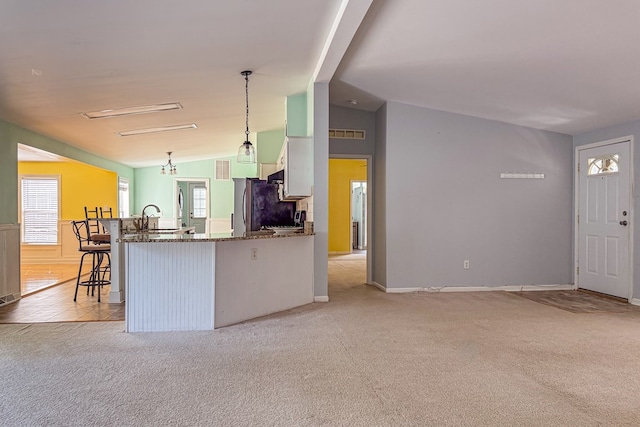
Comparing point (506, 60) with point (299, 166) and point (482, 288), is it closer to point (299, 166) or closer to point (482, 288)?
point (299, 166)

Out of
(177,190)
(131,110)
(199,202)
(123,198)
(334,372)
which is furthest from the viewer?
(199,202)

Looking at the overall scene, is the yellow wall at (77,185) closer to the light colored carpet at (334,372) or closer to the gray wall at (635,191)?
the light colored carpet at (334,372)

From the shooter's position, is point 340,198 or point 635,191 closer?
point 635,191

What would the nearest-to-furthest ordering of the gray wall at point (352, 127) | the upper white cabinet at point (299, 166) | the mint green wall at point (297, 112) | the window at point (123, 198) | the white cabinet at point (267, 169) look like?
the upper white cabinet at point (299, 166) < the mint green wall at point (297, 112) < the gray wall at point (352, 127) < the white cabinet at point (267, 169) < the window at point (123, 198)

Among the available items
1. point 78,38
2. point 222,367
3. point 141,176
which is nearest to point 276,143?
point 141,176

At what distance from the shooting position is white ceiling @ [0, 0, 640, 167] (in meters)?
2.94

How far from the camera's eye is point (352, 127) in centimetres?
623

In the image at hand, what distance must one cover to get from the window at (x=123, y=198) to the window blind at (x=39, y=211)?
4.11 feet

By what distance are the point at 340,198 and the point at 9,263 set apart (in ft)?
24.2

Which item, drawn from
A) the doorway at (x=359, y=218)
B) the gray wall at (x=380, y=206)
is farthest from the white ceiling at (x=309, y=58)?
the doorway at (x=359, y=218)

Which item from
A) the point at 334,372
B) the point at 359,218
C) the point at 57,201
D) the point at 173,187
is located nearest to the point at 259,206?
the point at 334,372

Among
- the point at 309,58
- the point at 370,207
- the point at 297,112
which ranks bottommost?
the point at 370,207

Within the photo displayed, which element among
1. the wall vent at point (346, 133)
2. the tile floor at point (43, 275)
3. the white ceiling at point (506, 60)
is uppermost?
the white ceiling at point (506, 60)

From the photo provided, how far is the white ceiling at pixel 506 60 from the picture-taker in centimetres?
309
